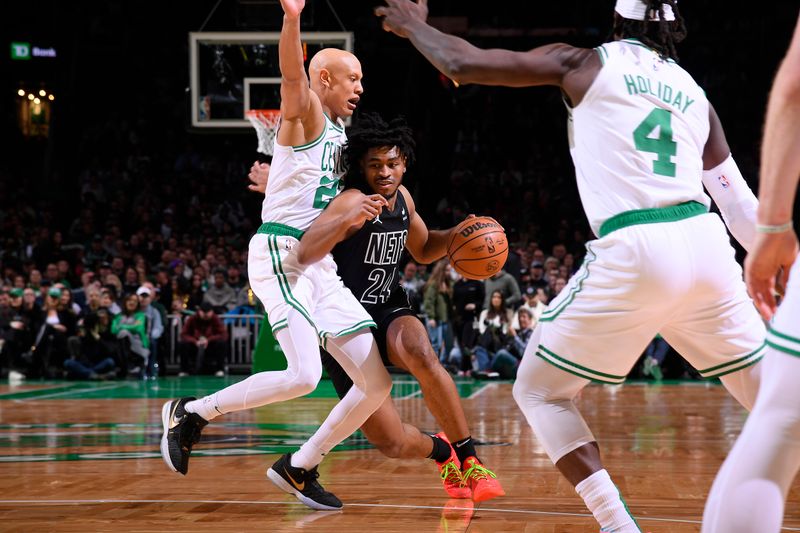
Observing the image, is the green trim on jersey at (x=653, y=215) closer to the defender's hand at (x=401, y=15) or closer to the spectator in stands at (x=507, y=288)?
the defender's hand at (x=401, y=15)

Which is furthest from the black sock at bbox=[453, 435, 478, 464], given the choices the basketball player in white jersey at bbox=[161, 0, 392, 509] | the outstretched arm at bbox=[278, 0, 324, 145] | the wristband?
the wristband

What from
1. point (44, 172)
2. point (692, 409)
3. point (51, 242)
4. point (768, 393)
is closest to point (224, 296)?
point (51, 242)

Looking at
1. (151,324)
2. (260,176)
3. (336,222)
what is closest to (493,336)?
(151,324)

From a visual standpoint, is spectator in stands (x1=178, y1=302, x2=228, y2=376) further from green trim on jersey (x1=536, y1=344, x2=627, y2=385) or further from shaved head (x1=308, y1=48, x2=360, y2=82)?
green trim on jersey (x1=536, y1=344, x2=627, y2=385)

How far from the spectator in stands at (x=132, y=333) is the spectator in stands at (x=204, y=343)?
59 cm

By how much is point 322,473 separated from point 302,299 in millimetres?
1391

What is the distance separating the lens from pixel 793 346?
2.11m

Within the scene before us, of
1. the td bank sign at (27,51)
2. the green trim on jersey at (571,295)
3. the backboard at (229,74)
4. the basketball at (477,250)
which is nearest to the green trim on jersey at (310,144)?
the basketball at (477,250)

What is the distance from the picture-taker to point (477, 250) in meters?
4.82

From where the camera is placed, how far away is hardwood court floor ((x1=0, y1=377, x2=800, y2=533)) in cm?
424

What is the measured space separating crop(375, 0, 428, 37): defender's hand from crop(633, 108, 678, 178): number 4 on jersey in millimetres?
836

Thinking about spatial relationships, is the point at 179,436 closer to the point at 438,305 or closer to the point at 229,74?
the point at 229,74

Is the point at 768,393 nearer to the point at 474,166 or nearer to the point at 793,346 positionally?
the point at 793,346

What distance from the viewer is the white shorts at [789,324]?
83.2 inches
